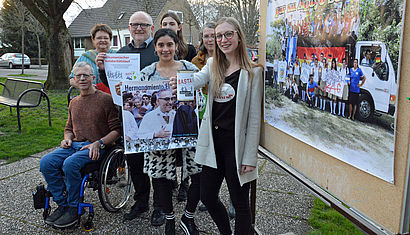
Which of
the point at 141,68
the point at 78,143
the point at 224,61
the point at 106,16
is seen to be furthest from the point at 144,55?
the point at 106,16

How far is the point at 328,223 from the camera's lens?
11.0 ft

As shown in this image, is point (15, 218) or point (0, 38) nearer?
point (15, 218)

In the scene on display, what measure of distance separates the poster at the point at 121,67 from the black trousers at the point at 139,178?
0.69 meters

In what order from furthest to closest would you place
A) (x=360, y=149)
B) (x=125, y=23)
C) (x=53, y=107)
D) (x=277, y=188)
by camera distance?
(x=125, y=23) → (x=53, y=107) → (x=277, y=188) → (x=360, y=149)

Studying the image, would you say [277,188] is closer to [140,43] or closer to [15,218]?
[140,43]

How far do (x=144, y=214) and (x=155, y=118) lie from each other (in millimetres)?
1342

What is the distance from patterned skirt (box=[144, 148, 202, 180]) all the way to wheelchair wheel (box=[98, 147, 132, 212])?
1.81 feet

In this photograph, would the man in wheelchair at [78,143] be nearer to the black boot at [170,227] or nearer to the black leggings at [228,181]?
the black boot at [170,227]

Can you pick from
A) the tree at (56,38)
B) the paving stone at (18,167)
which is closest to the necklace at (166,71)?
the paving stone at (18,167)

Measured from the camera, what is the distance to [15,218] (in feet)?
11.5

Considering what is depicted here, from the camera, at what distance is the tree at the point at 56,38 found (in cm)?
1207

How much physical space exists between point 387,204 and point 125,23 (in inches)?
1533

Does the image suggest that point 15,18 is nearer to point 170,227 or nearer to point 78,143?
point 78,143

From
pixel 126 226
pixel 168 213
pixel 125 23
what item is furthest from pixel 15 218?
pixel 125 23
